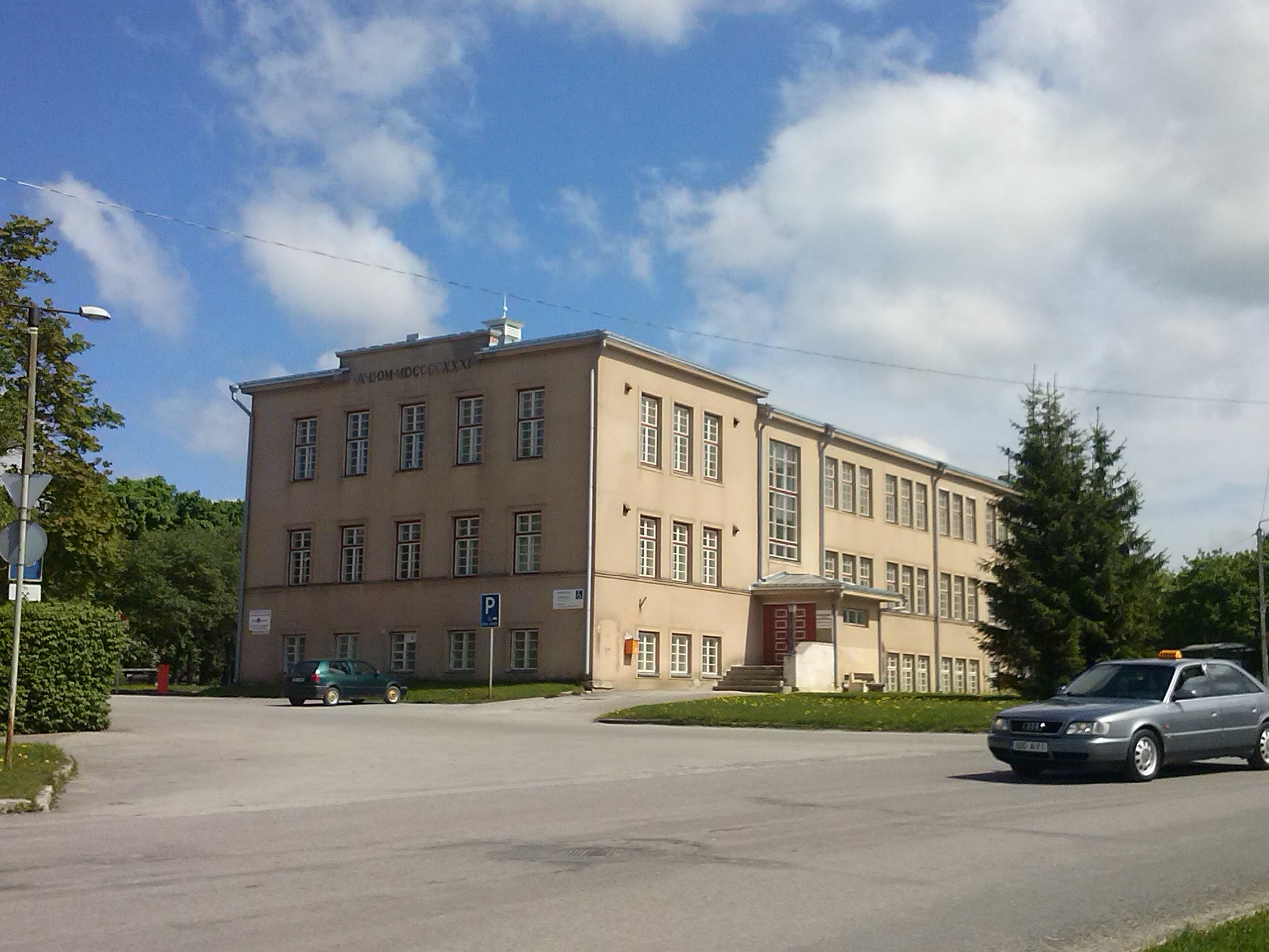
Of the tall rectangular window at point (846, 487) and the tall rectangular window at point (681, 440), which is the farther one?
the tall rectangular window at point (846, 487)

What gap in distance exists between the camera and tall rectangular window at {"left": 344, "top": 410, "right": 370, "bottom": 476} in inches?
1935

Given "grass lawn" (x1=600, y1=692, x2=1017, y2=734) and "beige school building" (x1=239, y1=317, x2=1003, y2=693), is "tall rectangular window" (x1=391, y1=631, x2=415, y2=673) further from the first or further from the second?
"grass lawn" (x1=600, y1=692, x2=1017, y2=734)

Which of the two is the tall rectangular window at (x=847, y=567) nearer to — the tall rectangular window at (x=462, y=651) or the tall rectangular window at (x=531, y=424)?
the tall rectangular window at (x=531, y=424)

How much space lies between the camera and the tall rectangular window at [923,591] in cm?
6100

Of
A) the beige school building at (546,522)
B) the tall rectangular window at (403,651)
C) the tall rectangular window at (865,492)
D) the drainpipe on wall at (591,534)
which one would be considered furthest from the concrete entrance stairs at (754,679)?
the tall rectangular window at (865,492)

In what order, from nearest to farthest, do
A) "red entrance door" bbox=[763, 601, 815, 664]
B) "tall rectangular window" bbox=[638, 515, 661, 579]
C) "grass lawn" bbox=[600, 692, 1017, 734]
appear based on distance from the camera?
"grass lawn" bbox=[600, 692, 1017, 734]
"tall rectangular window" bbox=[638, 515, 661, 579]
"red entrance door" bbox=[763, 601, 815, 664]

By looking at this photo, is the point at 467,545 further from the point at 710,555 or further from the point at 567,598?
the point at 710,555

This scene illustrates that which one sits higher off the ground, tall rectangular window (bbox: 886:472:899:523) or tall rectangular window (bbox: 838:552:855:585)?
tall rectangular window (bbox: 886:472:899:523)

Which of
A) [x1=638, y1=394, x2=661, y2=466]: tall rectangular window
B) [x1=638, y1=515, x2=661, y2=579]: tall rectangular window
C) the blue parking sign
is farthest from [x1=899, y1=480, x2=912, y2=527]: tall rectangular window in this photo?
the blue parking sign

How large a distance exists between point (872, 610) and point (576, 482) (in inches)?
568

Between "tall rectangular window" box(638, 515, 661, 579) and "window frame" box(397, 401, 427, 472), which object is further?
"window frame" box(397, 401, 427, 472)

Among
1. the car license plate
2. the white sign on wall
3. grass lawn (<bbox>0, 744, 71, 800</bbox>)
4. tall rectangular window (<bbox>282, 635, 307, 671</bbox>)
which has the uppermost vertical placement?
the white sign on wall

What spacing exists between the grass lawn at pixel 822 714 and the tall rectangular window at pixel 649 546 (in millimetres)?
9330

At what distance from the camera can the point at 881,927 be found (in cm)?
752
